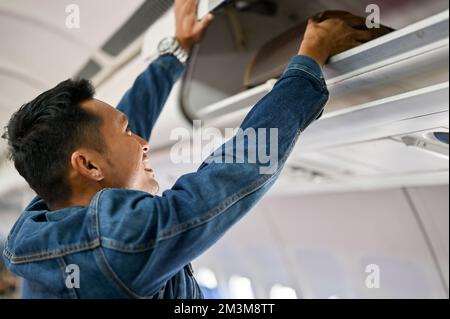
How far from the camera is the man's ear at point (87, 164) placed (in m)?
1.19

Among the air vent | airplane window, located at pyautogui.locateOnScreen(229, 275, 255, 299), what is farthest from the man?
airplane window, located at pyautogui.locateOnScreen(229, 275, 255, 299)

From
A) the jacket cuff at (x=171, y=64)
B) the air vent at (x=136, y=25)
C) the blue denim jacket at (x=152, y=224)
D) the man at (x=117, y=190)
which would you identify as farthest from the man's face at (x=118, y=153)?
the air vent at (x=136, y=25)

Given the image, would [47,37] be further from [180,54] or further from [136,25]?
[180,54]

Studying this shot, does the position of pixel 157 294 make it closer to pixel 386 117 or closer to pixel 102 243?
pixel 102 243

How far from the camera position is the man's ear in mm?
1188

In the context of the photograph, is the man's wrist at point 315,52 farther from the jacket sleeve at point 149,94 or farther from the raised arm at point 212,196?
the jacket sleeve at point 149,94

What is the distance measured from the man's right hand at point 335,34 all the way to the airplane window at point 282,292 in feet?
9.54

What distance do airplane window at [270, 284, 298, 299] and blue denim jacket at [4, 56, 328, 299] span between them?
9.46ft

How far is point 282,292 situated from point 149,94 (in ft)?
8.61

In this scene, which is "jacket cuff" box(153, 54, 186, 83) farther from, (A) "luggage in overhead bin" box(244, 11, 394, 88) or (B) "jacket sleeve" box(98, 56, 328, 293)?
(B) "jacket sleeve" box(98, 56, 328, 293)

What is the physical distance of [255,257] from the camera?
14.1 feet

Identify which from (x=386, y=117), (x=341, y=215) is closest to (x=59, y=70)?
(x=341, y=215)

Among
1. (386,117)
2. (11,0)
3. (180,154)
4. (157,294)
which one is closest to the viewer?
(157,294)
